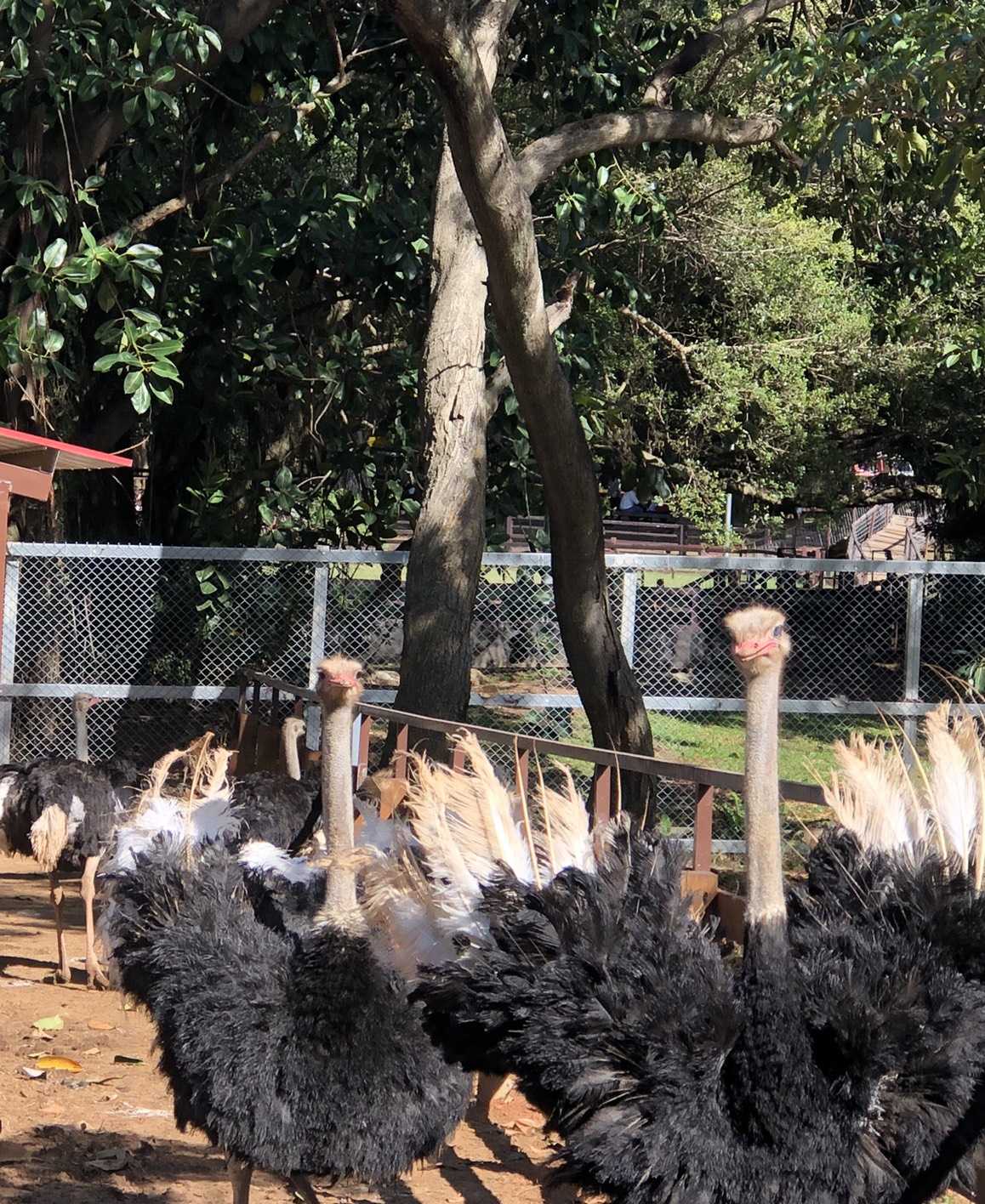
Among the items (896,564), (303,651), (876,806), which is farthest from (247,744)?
(876,806)

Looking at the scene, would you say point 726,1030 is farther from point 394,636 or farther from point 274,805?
point 394,636

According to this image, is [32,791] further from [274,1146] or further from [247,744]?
[274,1146]

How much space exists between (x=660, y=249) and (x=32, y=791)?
29.0 ft

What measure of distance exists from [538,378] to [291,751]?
2.73m

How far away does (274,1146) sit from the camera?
392cm

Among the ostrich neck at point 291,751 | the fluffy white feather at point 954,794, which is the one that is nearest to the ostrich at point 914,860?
the fluffy white feather at point 954,794

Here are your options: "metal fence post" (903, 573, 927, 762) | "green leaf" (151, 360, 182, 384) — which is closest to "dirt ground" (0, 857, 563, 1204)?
"green leaf" (151, 360, 182, 384)

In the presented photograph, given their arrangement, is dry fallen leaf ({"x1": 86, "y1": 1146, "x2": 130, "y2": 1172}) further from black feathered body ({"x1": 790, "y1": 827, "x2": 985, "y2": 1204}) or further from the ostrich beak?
the ostrich beak

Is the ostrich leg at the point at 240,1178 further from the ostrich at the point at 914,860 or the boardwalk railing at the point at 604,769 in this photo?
the ostrich at the point at 914,860

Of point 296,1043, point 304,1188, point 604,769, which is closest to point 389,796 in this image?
point 604,769

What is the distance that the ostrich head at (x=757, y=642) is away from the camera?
3.44 metres

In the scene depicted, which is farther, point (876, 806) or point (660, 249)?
point (660, 249)

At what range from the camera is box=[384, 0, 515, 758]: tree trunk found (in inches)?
337

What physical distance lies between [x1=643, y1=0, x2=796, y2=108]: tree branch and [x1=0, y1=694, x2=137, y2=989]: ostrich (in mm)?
5193
